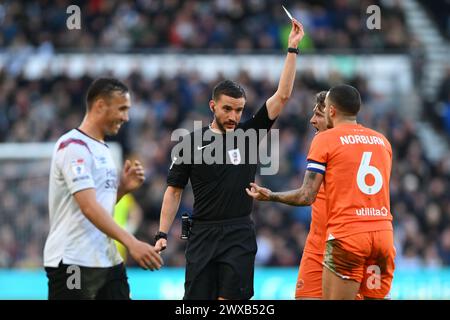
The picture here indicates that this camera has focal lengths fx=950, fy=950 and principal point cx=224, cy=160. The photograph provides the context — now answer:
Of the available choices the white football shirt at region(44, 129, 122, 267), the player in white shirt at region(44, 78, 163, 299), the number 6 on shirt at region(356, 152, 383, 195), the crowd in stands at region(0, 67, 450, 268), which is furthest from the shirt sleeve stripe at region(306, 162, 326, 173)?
the crowd in stands at region(0, 67, 450, 268)

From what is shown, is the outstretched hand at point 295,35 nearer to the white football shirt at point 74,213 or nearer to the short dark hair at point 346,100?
the short dark hair at point 346,100

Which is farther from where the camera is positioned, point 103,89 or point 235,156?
point 235,156

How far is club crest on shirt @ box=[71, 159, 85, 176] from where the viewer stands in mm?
6500

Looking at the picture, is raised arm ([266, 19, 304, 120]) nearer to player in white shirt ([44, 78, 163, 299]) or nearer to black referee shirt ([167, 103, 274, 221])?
black referee shirt ([167, 103, 274, 221])

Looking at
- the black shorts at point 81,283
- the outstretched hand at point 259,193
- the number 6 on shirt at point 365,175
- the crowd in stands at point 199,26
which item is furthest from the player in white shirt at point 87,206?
the crowd in stands at point 199,26

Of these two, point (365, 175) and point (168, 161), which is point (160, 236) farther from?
point (168, 161)

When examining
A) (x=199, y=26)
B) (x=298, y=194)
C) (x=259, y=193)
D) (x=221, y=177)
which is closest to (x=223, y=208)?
(x=221, y=177)

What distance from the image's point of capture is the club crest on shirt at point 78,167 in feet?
21.3

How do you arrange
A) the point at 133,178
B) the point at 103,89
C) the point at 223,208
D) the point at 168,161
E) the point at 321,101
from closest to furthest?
the point at 103,89 → the point at 133,178 → the point at 223,208 → the point at 321,101 → the point at 168,161

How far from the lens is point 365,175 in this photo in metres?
7.10

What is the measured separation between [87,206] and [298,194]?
163 centimetres

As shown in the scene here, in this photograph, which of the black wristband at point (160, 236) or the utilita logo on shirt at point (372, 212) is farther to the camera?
the black wristband at point (160, 236)

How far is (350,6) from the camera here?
21.3 metres

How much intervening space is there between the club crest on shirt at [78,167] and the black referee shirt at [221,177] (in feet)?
4.22
